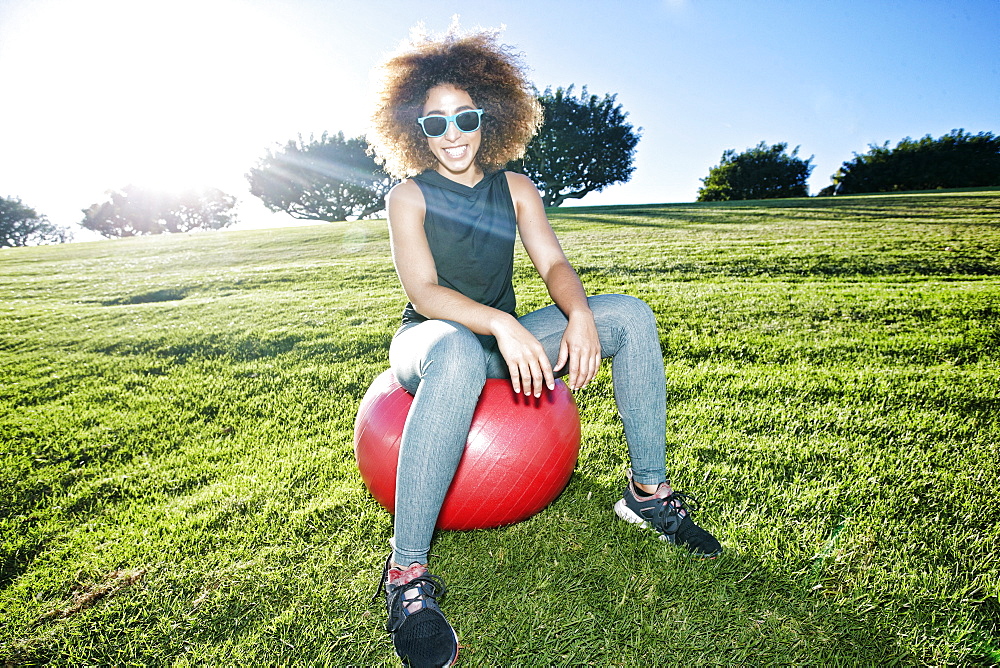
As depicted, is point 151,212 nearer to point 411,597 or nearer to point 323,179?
point 323,179

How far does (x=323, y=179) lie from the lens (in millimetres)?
49969

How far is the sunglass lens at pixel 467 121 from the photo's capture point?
8.70 feet

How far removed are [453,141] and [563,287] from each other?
0.93m

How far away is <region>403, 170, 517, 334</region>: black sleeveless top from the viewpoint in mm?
2660

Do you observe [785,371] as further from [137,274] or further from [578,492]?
[137,274]

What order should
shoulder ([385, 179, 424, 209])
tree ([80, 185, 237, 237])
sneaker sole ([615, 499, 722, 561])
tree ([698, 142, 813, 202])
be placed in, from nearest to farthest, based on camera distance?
1. sneaker sole ([615, 499, 722, 561])
2. shoulder ([385, 179, 424, 209])
3. tree ([698, 142, 813, 202])
4. tree ([80, 185, 237, 237])

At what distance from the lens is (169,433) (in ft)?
12.9

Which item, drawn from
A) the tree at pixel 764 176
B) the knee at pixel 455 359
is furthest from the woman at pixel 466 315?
the tree at pixel 764 176

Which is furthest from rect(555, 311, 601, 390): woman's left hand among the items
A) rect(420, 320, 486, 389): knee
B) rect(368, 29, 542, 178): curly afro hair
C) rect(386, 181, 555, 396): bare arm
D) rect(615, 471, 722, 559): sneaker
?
rect(368, 29, 542, 178): curly afro hair

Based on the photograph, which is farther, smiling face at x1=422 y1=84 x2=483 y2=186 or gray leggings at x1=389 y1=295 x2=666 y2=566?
smiling face at x1=422 y1=84 x2=483 y2=186

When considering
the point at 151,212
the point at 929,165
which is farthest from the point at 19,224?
the point at 929,165

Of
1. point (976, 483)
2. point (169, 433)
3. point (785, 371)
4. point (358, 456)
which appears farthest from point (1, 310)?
point (976, 483)

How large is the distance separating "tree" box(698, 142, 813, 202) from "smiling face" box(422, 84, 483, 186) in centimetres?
5137

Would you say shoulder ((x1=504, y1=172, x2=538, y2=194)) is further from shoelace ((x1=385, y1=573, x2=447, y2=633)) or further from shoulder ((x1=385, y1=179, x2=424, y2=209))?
shoelace ((x1=385, y1=573, x2=447, y2=633))
